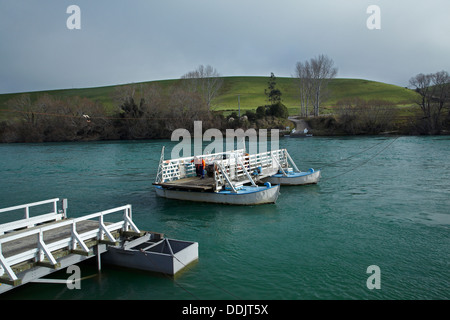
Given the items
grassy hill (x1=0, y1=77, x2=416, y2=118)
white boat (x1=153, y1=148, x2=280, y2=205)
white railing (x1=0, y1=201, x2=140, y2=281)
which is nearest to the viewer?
white railing (x1=0, y1=201, x2=140, y2=281)

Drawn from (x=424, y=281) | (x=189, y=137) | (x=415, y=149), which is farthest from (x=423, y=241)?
(x=189, y=137)

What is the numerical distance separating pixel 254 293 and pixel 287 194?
45.6 feet

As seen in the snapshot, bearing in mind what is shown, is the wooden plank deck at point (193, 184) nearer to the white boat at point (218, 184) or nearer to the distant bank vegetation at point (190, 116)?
the white boat at point (218, 184)

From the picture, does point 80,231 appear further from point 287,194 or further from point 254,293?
point 287,194

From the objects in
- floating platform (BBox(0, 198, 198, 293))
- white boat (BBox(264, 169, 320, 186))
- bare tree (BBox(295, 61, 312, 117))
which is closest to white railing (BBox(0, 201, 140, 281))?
floating platform (BBox(0, 198, 198, 293))

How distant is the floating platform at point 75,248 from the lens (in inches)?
362

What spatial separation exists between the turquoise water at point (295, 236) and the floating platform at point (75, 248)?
0.49m

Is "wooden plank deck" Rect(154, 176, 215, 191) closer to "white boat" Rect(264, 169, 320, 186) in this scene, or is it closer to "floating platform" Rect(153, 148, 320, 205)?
"floating platform" Rect(153, 148, 320, 205)

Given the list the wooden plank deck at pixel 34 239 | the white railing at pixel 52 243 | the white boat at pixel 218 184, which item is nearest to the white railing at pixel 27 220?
the wooden plank deck at pixel 34 239

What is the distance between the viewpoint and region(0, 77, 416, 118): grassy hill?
11594 cm

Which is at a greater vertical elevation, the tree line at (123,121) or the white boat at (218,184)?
the tree line at (123,121)

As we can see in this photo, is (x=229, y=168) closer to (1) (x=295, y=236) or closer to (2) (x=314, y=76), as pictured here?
(1) (x=295, y=236)

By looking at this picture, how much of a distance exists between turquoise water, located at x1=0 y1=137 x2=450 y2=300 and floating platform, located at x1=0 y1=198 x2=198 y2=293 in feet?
1.60
